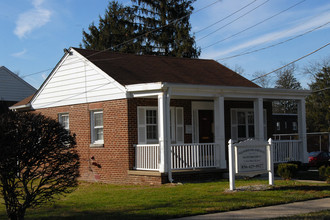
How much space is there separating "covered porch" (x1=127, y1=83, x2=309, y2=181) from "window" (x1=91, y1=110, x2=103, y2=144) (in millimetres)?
2001

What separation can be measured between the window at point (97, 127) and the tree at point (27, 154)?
841 cm

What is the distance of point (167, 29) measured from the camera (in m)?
40.0

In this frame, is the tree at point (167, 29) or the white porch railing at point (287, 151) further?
the tree at point (167, 29)

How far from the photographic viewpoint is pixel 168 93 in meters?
15.3

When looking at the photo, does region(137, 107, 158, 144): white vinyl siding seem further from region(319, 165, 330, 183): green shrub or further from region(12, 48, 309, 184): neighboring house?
region(319, 165, 330, 183): green shrub

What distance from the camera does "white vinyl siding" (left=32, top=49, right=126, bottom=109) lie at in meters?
17.5

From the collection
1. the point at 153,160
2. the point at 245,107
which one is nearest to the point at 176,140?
the point at 153,160

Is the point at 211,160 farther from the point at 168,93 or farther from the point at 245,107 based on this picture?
the point at 245,107

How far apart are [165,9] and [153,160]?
1010 inches

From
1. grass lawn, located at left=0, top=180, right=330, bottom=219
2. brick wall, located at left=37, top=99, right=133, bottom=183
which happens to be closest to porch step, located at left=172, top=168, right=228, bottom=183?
grass lawn, located at left=0, top=180, right=330, bottom=219

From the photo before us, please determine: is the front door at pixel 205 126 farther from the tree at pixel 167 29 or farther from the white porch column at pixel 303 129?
the tree at pixel 167 29

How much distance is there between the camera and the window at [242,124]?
20.1 metres

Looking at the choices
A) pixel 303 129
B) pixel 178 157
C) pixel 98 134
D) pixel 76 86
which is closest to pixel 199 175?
pixel 178 157

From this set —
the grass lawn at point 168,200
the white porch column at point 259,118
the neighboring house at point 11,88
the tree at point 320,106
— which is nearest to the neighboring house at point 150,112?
the white porch column at point 259,118
